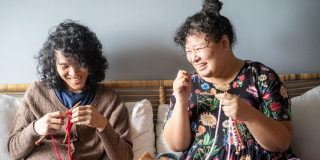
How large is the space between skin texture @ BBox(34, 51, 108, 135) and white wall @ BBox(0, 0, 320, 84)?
350 millimetres

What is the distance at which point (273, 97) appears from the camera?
3.63ft

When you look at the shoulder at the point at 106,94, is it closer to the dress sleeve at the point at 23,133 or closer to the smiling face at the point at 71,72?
the smiling face at the point at 71,72

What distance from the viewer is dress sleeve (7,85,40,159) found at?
1199 millimetres

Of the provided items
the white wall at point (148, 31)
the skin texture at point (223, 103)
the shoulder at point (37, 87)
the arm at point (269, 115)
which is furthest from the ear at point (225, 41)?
the shoulder at point (37, 87)

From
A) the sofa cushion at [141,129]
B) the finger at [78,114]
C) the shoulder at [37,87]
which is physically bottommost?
the sofa cushion at [141,129]

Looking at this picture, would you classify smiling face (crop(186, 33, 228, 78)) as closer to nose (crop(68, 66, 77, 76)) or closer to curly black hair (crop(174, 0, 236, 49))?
curly black hair (crop(174, 0, 236, 49))

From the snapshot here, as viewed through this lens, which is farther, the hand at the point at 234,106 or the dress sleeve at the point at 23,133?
the dress sleeve at the point at 23,133

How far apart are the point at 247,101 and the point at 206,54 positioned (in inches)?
10.9

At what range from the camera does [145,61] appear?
1.64 meters

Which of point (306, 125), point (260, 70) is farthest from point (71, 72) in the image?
point (306, 125)

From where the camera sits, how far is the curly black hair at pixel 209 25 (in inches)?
43.4

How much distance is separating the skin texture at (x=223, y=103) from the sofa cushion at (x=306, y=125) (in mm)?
347

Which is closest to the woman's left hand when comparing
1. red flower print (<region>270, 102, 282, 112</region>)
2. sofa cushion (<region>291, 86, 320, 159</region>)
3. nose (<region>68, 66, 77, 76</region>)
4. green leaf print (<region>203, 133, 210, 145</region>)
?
nose (<region>68, 66, 77, 76</region>)

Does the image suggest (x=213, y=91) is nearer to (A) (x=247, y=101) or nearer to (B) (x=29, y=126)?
(A) (x=247, y=101)
